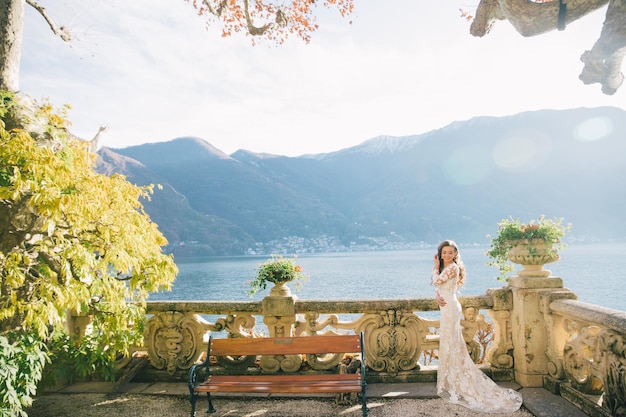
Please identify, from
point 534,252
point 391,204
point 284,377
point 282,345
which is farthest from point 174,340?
point 391,204

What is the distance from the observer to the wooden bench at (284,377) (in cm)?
414

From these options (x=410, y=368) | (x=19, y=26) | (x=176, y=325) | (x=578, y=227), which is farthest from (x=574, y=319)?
(x=578, y=227)

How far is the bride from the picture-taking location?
462cm

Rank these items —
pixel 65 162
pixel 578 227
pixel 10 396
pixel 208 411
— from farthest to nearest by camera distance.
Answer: pixel 578 227
pixel 208 411
pixel 65 162
pixel 10 396

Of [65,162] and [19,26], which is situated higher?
[19,26]

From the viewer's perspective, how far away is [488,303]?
531 centimetres

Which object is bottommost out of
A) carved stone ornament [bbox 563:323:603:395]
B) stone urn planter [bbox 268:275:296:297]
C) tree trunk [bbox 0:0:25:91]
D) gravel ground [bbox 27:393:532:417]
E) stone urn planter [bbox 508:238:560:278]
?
gravel ground [bbox 27:393:532:417]

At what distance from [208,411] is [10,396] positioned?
1958 millimetres

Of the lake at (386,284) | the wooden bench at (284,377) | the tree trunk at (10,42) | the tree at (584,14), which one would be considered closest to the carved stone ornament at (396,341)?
the wooden bench at (284,377)

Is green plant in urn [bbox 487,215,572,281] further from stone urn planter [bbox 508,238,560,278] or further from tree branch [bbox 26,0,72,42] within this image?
tree branch [bbox 26,0,72,42]

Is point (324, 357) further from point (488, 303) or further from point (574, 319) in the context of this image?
point (574, 319)

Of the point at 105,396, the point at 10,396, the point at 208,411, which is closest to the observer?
the point at 10,396

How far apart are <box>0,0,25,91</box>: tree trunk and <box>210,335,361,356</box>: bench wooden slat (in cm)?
410

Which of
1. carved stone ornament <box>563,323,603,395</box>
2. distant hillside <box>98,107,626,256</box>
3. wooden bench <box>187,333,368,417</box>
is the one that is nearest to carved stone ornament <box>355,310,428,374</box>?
wooden bench <box>187,333,368,417</box>
